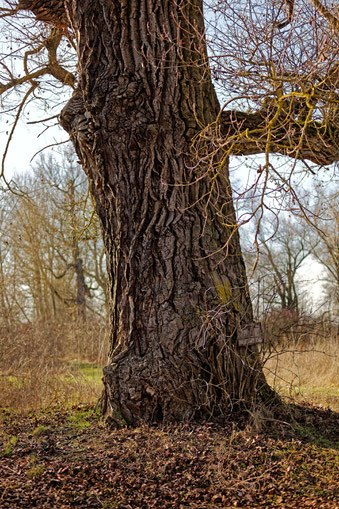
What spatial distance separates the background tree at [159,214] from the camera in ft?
12.7

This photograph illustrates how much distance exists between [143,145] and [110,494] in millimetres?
2678

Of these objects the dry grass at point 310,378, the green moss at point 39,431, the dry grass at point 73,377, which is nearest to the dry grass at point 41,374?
the dry grass at point 73,377

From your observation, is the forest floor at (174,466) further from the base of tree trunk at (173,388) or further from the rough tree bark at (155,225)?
the rough tree bark at (155,225)

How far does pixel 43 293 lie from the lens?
16781 millimetres

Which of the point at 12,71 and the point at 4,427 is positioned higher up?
the point at 12,71

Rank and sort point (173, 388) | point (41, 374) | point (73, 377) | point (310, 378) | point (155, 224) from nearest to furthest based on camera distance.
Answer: point (173, 388) < point (155, 224) < point (73, 377) < point (41, 374) < point (310, 378)

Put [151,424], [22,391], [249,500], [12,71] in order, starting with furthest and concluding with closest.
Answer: [12,71] < [22,391] < [151,424] < [249,500]

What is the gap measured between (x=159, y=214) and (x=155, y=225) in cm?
10

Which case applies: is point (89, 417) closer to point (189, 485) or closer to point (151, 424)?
point (151, 424)

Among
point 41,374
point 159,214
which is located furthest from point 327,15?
point 41,374

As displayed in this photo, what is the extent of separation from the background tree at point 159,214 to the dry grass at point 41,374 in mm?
1527

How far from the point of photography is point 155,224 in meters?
4.02

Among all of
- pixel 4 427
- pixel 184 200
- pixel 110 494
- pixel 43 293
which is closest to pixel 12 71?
pixel 184 200

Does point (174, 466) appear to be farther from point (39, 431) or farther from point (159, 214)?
point (159, 214)
